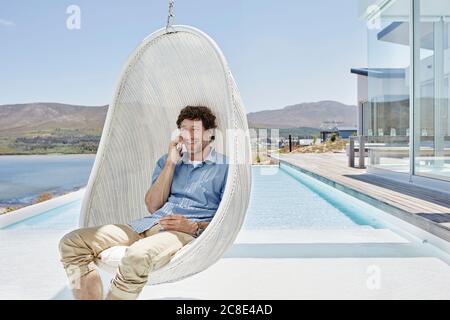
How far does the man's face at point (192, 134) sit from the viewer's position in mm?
2066

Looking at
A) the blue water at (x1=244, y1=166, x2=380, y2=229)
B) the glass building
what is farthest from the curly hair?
the glass building

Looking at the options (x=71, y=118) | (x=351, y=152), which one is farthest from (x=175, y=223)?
(x=71, y=118)

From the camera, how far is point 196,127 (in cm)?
212

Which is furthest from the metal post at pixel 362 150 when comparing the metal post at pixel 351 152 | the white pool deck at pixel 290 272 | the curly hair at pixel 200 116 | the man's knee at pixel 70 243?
the man's knee at pixel 70 243

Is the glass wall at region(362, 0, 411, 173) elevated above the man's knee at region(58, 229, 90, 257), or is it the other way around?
the glass wall at region(362, 0, 411, 173)

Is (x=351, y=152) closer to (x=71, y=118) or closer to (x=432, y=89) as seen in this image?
(x=432, y=89)

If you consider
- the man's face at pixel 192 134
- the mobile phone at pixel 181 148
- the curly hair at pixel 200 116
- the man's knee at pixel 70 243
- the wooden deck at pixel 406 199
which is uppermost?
the curly hair at pixel 200 116

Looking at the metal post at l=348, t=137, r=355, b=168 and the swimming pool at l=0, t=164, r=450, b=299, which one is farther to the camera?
the metal post at l=348, t=137, r=355, b=168

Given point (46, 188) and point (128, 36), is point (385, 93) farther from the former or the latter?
point (128, 36)

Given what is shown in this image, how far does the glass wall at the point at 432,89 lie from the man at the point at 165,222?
130 inches

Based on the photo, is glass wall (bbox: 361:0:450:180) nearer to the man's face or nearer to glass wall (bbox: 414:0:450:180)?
glass wall (bbox: 414:0:450:180)

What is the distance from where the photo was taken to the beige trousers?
159 cm

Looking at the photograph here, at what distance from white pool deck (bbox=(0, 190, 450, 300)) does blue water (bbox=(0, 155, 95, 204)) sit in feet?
27.7

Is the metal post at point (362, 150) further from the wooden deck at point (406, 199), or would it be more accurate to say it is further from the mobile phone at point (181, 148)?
the mobile phone at point (181, 148)
